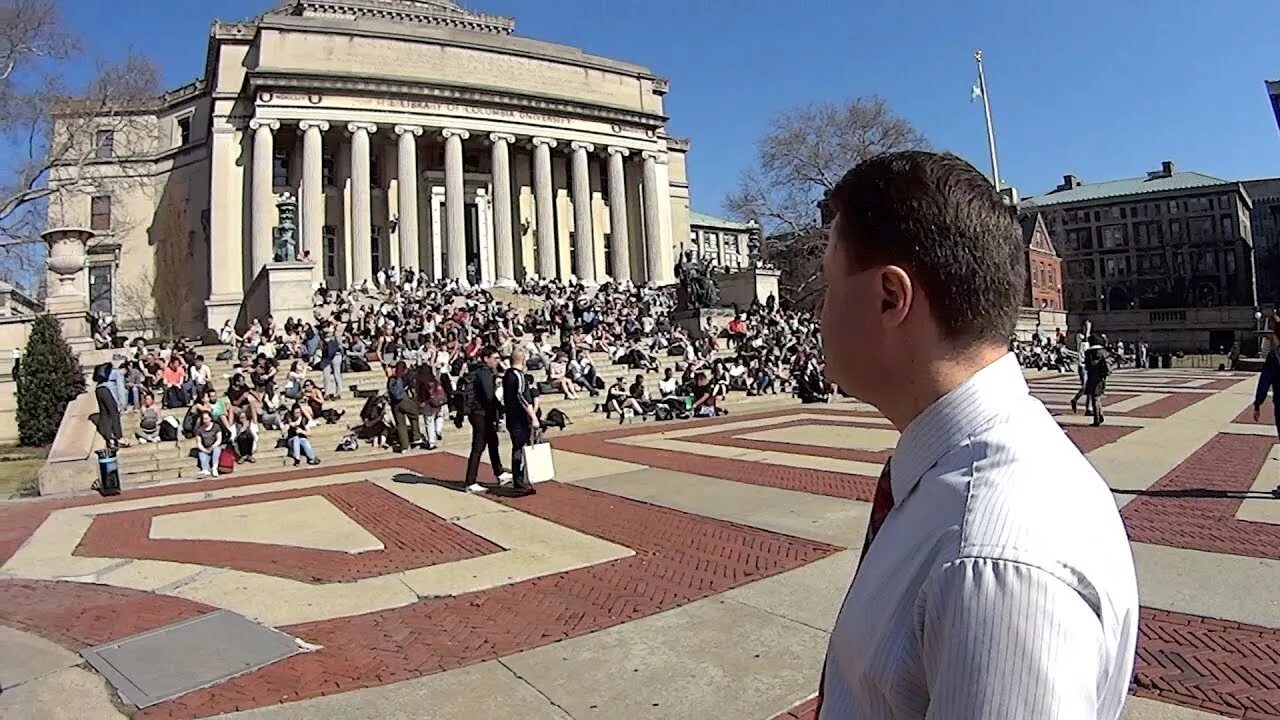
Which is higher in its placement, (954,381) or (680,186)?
(680,186)

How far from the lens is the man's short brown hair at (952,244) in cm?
131

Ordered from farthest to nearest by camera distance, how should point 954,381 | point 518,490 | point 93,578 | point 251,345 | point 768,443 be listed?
point 251,345, point 768,443, point 518,490, point 93,578, point 954,381

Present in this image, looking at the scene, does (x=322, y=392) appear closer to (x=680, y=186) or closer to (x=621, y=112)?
(x=621, y=112)

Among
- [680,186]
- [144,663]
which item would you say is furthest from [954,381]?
[680,186]

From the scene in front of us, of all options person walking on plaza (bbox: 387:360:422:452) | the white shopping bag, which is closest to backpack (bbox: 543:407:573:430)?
person walking on plaza (bbox: 387:360:422:452)

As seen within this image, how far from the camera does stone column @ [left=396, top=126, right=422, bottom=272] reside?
48812mm

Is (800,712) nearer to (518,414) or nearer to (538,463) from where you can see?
(518,414)

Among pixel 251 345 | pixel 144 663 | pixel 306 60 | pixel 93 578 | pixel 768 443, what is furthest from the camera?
pixel 306 60

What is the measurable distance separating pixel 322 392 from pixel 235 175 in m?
35.2

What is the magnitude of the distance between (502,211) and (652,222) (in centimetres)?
1167

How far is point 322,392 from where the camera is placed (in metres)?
20.5

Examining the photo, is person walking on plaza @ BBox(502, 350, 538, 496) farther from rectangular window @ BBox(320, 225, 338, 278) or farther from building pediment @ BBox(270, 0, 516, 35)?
building pediment @ BBox(270, 0, 516, 35)

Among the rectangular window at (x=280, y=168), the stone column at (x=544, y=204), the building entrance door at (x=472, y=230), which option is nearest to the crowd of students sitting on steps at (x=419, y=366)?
the building entrance door at (x=472, y=230)

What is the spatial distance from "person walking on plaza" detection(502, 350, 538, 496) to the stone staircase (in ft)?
18.6
